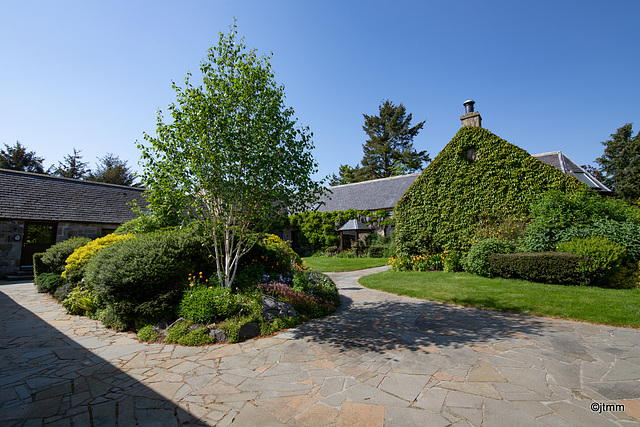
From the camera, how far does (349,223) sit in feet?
73.6

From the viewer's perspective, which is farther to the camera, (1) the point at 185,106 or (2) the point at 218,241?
(2) the point at 218,241

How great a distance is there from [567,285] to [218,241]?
31.8 ft

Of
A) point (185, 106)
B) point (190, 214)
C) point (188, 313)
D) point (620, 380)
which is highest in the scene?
point (185, 106)

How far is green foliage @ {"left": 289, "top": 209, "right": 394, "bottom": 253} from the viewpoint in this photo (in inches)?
912

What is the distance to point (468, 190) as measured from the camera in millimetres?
12750

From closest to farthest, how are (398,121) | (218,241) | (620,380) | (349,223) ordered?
(620,380), (218,241), (349,223), (398,121)

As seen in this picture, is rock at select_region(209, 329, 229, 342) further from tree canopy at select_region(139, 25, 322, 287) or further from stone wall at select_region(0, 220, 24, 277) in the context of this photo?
stone wall at select_region(0, 220, 24, 277)

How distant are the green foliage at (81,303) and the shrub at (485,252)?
11406 mm

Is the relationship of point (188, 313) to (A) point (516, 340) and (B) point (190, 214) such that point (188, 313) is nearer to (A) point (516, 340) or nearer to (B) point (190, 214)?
(B) point (190, 214)

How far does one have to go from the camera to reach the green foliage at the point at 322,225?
912 inches

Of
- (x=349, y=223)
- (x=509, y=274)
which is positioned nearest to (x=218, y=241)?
(x=509, y=274)

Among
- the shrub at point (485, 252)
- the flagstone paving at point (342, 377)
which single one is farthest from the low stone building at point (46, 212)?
the shrub at point (485, 252)

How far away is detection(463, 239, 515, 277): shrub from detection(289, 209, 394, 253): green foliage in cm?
1183

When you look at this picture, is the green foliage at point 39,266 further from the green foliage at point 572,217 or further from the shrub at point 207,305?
Result: the green foliage at point 572,217
